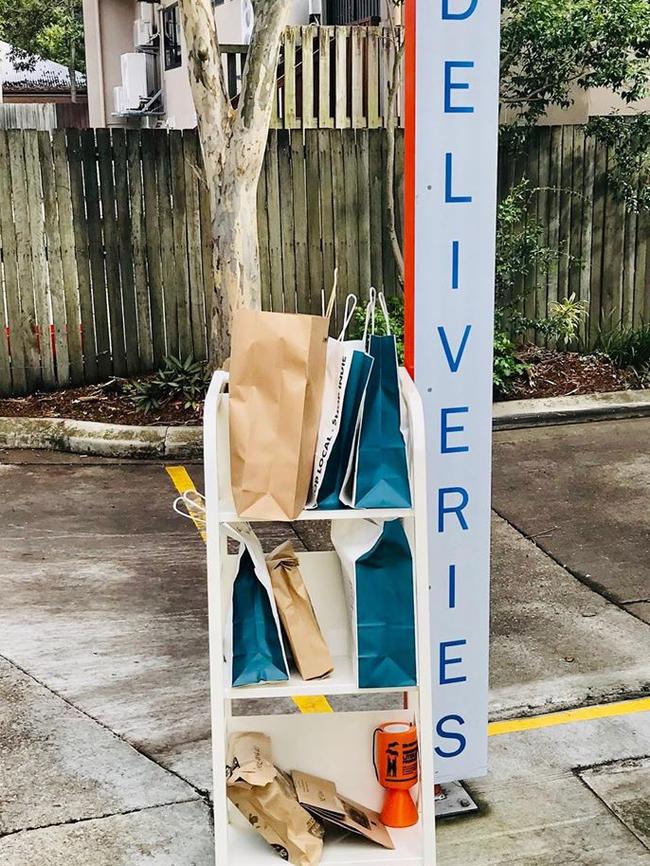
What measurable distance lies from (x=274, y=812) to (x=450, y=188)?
179cm

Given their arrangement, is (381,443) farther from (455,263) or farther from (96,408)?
(96,408)

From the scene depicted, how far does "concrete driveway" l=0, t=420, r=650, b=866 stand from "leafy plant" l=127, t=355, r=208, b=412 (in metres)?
0.98

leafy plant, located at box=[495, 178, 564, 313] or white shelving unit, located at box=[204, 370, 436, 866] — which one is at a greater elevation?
leafy plant, located at box=[495, 178, 564, 313]

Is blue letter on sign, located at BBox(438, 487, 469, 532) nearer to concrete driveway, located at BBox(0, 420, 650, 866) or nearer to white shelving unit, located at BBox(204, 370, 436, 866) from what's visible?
white shelving unit, located at BBox(204, 370, 436, 866)

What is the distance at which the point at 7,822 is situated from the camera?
3.38 m

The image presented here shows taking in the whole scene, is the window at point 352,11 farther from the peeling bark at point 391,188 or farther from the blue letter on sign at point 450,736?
the blue letter on sign at point 450,736

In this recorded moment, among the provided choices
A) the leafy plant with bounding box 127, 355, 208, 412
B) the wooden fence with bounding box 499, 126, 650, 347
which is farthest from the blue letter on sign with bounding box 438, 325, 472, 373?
the wooden fence with bounding box 499, 126, 650, 347

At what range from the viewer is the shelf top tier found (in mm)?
2678

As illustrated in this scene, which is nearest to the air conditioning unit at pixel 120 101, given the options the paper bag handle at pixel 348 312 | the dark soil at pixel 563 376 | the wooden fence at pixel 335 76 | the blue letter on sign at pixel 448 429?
the wooden fence at pixel 335 76

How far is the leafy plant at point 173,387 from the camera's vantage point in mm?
8070

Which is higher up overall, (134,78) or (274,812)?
(134,78)

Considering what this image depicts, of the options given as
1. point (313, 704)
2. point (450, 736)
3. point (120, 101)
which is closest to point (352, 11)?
point (120, 101)

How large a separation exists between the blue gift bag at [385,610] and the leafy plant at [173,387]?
5.39m

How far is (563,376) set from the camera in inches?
347
